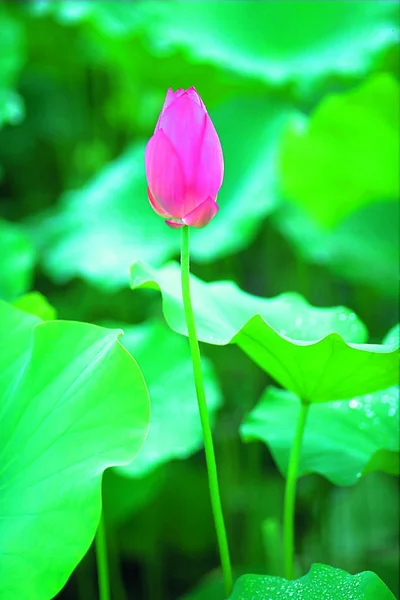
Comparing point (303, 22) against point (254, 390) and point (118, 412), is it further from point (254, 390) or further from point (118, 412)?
point (118, 412)

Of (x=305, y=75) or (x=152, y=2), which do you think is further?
(x=152, y=2)

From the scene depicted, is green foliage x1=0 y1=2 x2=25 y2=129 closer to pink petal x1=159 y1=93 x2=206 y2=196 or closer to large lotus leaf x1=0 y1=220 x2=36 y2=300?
large lotus leaf x1=0 y1=220 x2=36 y2=300

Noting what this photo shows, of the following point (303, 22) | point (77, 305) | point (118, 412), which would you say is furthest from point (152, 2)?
point (118, 412)

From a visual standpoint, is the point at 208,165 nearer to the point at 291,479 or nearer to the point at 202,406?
the point at 202,406

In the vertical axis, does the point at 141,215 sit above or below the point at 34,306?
below

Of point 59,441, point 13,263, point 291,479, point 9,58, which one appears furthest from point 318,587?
point 9,58

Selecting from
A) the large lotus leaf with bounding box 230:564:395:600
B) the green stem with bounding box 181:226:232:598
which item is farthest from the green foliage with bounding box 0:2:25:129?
the large lotus leaf with bounding box 230:564:395:600
